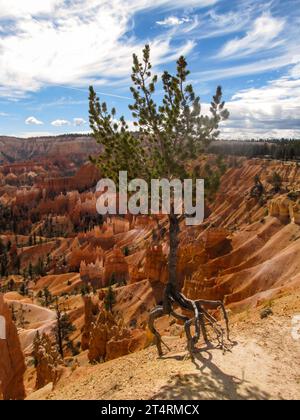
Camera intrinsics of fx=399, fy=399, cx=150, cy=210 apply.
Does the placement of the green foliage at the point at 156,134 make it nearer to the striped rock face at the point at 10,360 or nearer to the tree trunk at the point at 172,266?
the tree trunk at the point at 172,266

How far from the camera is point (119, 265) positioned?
51594mm

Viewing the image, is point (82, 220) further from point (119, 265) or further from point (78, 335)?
point (78, 335)

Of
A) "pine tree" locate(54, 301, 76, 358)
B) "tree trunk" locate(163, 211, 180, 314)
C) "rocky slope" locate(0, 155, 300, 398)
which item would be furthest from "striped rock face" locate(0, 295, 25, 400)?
"tree trunk" locate(163, 211, 180, 314)

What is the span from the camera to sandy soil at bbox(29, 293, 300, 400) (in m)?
6.73

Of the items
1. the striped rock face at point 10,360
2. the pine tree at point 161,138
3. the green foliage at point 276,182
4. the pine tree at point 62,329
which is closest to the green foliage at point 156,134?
the pine tree at point 161,138

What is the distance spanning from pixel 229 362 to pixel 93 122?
6403 millimetres

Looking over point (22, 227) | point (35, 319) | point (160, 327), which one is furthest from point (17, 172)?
point (160, 327)

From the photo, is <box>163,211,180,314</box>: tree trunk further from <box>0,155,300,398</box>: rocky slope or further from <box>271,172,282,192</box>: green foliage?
<box>271,172,282,192</box>: green foliage

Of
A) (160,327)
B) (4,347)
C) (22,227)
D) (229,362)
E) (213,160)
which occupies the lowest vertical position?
(22,227)

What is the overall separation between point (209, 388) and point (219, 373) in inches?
28.3

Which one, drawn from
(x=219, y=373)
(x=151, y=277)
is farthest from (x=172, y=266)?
(x=151, y=277)

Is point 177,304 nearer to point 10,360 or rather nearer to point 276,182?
point 10,360

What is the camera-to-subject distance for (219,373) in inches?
292

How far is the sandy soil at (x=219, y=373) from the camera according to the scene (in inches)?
265
